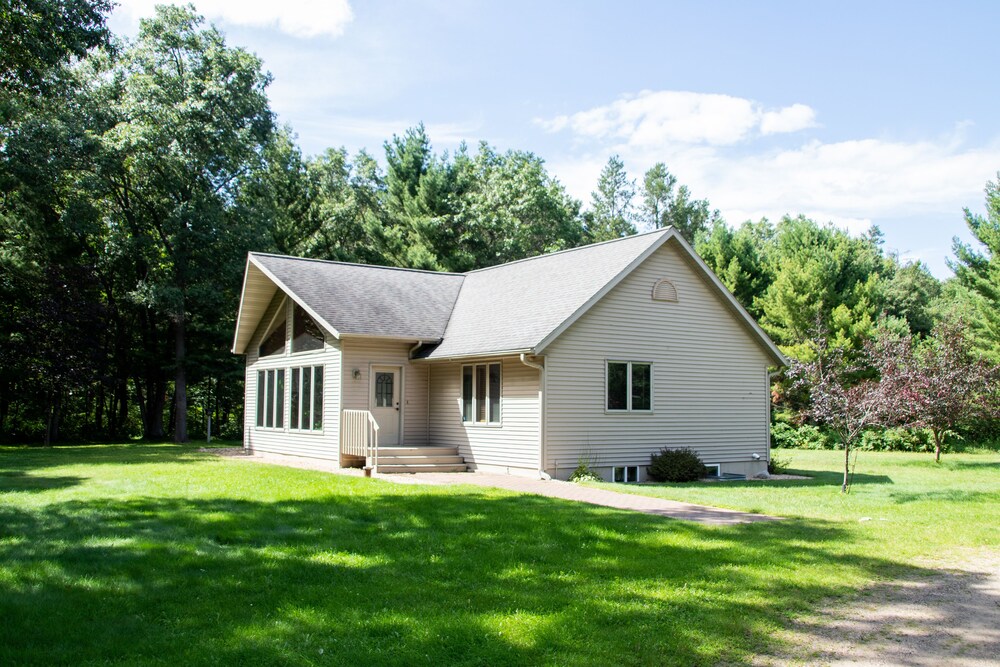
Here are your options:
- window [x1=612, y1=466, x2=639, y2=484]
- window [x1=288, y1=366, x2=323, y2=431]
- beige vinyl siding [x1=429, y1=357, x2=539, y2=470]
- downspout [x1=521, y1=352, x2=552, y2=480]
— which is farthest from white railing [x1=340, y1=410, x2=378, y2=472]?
window [x1=612, y1=466, x2=639, y2=484]

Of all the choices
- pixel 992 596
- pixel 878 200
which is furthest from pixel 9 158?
pixel 878 200

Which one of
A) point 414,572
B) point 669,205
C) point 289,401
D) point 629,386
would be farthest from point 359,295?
point 669,205

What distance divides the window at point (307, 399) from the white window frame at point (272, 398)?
70 cm

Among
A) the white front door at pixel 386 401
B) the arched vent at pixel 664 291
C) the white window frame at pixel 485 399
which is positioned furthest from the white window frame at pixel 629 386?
the white front door at pixel 386 401

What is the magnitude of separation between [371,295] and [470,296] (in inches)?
115

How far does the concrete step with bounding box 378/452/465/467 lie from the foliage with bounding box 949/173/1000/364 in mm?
21054

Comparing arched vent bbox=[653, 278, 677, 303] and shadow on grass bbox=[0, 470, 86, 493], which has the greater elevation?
arched vent bbox=[653, 278, 677, 303]

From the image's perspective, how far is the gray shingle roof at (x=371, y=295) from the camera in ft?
67.6

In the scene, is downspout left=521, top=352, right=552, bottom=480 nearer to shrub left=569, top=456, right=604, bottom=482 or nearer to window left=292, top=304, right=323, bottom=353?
shrub left=569, top=456, right=604, bottom=482

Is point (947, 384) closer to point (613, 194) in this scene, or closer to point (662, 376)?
point (662, 376)

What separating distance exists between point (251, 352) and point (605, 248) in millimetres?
12591

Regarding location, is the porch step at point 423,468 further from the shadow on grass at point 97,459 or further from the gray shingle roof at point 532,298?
the shadow on grass at point 97,459

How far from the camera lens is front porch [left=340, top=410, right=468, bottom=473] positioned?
18.6m

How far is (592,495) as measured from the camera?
14383mm
